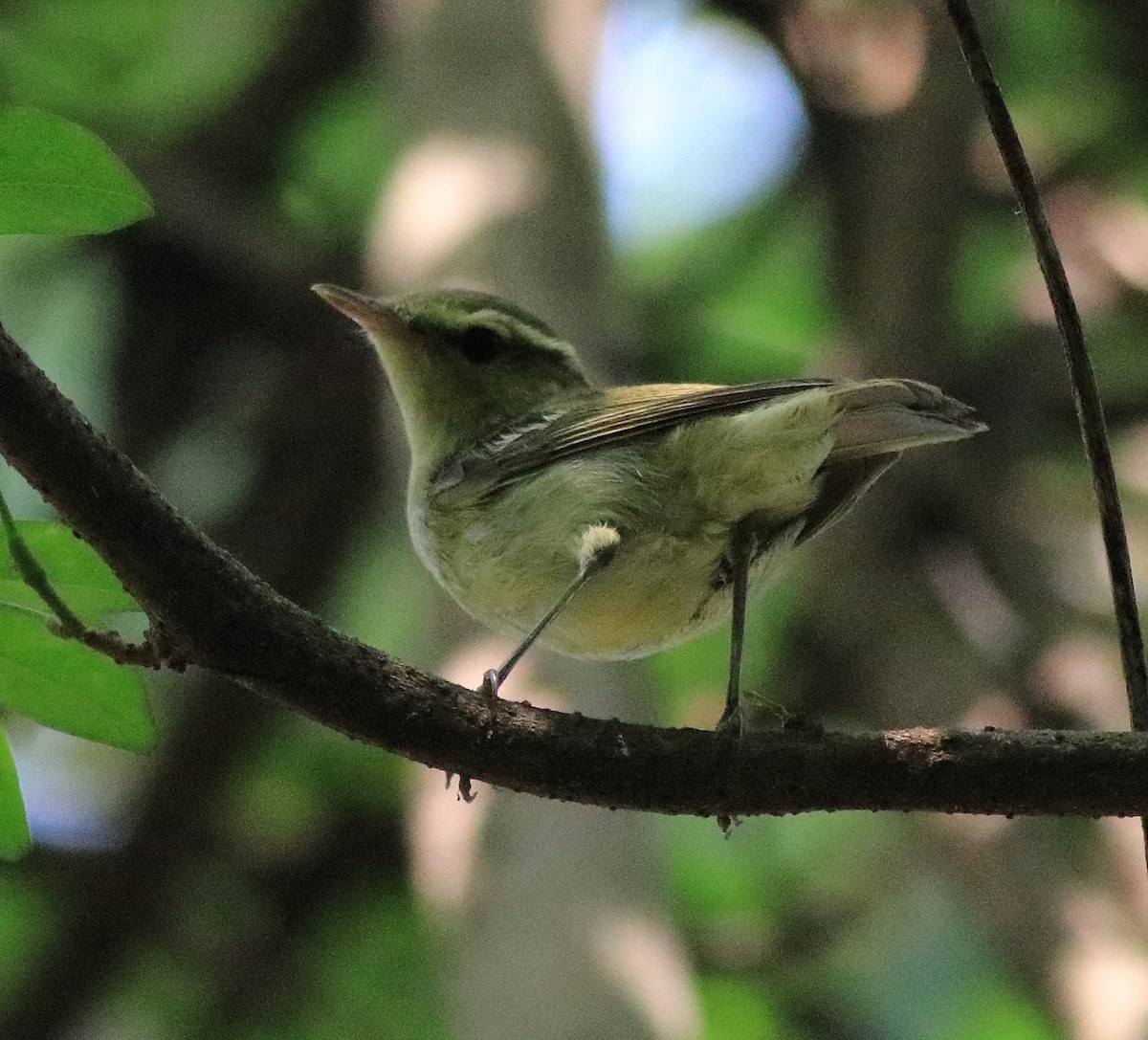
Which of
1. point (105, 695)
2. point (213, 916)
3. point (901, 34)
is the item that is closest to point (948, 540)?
point (901, 34)

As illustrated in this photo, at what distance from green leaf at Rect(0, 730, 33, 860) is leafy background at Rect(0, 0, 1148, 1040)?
7.26 ft

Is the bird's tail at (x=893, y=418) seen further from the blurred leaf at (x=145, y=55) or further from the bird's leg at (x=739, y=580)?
the blurred leaf at (x=145, y=55)

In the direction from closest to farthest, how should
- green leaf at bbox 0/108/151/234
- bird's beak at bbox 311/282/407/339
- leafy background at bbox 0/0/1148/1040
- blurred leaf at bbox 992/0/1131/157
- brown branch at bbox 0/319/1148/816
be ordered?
green leaf at bbox 0/108/151/234
brown branch at bbox 0/319/1148/816
bird's beak at bbox 311/282/407/339
leafy background at bbox 0/0/1148/1040
blurred leaf at bbox 992/0/1131/157

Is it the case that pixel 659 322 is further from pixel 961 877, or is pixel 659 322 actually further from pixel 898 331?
pixel 961 877

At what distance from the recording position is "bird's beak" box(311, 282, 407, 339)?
3.08m

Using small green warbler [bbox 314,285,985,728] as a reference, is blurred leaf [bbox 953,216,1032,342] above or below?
above

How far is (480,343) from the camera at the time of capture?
3.41 meters

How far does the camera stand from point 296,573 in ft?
17.2

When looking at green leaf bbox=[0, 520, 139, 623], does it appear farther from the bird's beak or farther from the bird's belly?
the bird's beak

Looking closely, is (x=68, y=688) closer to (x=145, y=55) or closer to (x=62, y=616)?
(x=62, y=616)

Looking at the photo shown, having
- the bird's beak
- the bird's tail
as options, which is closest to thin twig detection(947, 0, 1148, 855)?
the bird's tail

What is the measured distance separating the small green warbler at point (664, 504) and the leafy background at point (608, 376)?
3.12 feet

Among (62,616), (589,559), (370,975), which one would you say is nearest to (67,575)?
(62,616)

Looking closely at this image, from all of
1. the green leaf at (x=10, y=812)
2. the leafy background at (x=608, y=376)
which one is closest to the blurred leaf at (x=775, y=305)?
the leafy background at (x=608, y=376)
